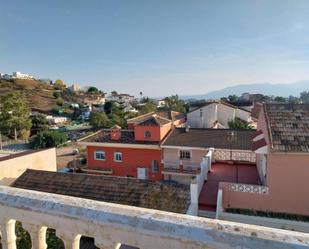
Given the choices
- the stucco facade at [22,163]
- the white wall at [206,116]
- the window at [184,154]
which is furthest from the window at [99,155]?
the white wall at [206,116]

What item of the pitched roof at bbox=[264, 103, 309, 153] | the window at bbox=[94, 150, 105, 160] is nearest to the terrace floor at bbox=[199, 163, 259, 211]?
the pitched roof at bbox=[264, 103, 309, 153]

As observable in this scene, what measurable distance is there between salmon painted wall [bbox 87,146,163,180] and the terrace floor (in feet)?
24.7

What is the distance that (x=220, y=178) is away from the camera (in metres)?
13.6

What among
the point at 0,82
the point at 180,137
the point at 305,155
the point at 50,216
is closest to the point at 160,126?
the point at 180,137

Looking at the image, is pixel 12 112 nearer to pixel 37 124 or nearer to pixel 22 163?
pixel 37 124

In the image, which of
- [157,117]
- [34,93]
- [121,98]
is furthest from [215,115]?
[121,98]

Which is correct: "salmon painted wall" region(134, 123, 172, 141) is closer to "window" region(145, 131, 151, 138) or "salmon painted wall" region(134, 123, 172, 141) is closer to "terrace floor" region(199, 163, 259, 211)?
"window" region(145, 131, 151, 138)

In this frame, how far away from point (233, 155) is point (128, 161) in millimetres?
9500

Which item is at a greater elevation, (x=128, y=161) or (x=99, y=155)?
(x=99, y=155)

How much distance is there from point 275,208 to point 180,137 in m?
13.3

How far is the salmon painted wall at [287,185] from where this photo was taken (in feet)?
30.9

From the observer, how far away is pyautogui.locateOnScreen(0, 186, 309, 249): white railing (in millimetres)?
1382

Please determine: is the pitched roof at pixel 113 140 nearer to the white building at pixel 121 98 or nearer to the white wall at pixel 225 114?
the white wall at pixel 225 114

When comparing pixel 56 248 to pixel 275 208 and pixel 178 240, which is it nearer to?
pixel 178 240
